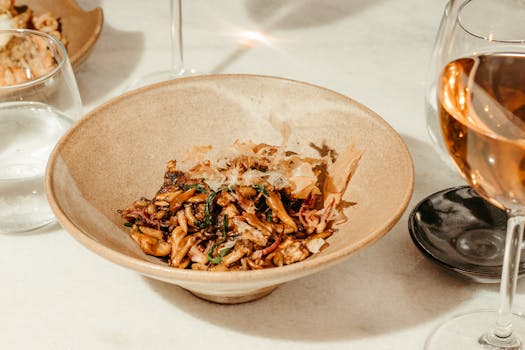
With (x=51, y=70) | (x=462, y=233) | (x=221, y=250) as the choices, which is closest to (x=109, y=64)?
(x=51, y=70)

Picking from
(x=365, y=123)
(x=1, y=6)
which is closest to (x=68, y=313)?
(x=365, y=123)

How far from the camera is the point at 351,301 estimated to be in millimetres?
1015

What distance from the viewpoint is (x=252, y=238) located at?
38.7 inches

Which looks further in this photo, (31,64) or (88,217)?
(31,64)

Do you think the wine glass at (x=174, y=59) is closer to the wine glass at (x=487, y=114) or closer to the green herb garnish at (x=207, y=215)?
the green herb garnish at (x=207, y=215)

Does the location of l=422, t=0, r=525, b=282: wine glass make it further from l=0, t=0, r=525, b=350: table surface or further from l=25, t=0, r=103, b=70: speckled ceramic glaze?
l=25, t=0, r=103, b=70: speckled ceramic glaze

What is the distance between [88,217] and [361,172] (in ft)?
1.14

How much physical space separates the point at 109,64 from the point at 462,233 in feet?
2.44

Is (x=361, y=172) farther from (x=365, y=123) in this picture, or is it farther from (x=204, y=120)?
(x=204, y=120)

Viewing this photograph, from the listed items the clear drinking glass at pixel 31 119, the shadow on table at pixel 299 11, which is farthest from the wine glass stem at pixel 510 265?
the shadow on table at pixel 299 11

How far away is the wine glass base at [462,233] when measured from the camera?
3.25ft

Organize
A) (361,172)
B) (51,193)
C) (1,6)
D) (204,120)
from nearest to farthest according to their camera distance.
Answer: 1. (51,193)
2. (361,172)
3. (204,120)
4. (1,6)

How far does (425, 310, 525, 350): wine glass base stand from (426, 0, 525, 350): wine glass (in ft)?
0.11

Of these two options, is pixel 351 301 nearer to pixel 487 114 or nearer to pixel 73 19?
pixel 487 114
